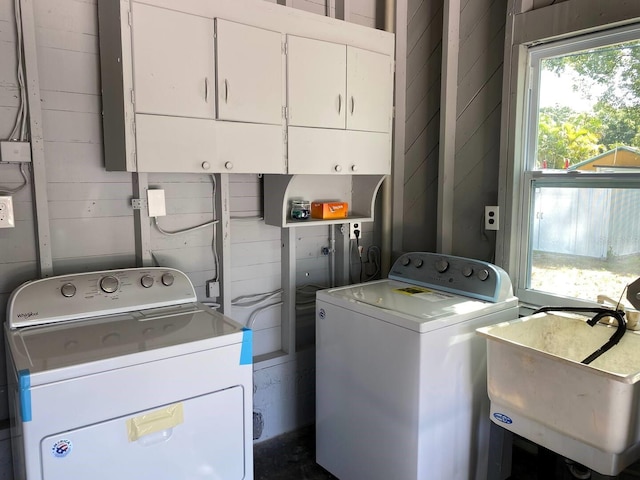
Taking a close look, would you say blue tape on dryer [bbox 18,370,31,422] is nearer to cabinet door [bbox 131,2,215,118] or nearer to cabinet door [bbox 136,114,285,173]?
cabinet door [bbox 136,114,285,173]

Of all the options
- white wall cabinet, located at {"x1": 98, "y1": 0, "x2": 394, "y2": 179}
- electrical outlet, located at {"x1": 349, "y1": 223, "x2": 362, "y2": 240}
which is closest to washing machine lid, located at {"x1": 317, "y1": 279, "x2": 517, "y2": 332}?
electrical outlet, located at {"x1": 349, "y1": 223, "x2": 362, "y2": 240}

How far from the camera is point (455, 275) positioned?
2.33m

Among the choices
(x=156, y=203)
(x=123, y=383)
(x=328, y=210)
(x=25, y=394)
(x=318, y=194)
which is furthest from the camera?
(x=318, y=194)

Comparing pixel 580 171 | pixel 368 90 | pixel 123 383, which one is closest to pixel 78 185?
pixel 123 383

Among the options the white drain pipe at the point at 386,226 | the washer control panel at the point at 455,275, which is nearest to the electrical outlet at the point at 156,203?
the washer control panel at the point at 455,275

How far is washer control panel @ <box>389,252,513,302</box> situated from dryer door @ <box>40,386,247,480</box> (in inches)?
44.0

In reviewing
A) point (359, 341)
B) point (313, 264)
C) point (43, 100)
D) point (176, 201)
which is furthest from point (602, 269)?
point (43, 100)

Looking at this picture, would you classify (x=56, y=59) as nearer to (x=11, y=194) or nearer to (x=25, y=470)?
(x=11, y=194)

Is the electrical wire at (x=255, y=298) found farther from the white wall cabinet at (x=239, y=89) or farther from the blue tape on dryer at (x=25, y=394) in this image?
the blue tape on dryer at (x=25, y=394)

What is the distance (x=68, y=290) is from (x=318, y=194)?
136 cm

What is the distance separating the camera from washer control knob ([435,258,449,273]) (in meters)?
2.39

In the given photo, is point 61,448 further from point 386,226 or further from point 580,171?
point 580,171

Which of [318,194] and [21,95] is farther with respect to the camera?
[318,194]

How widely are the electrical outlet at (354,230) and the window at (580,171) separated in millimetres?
889
